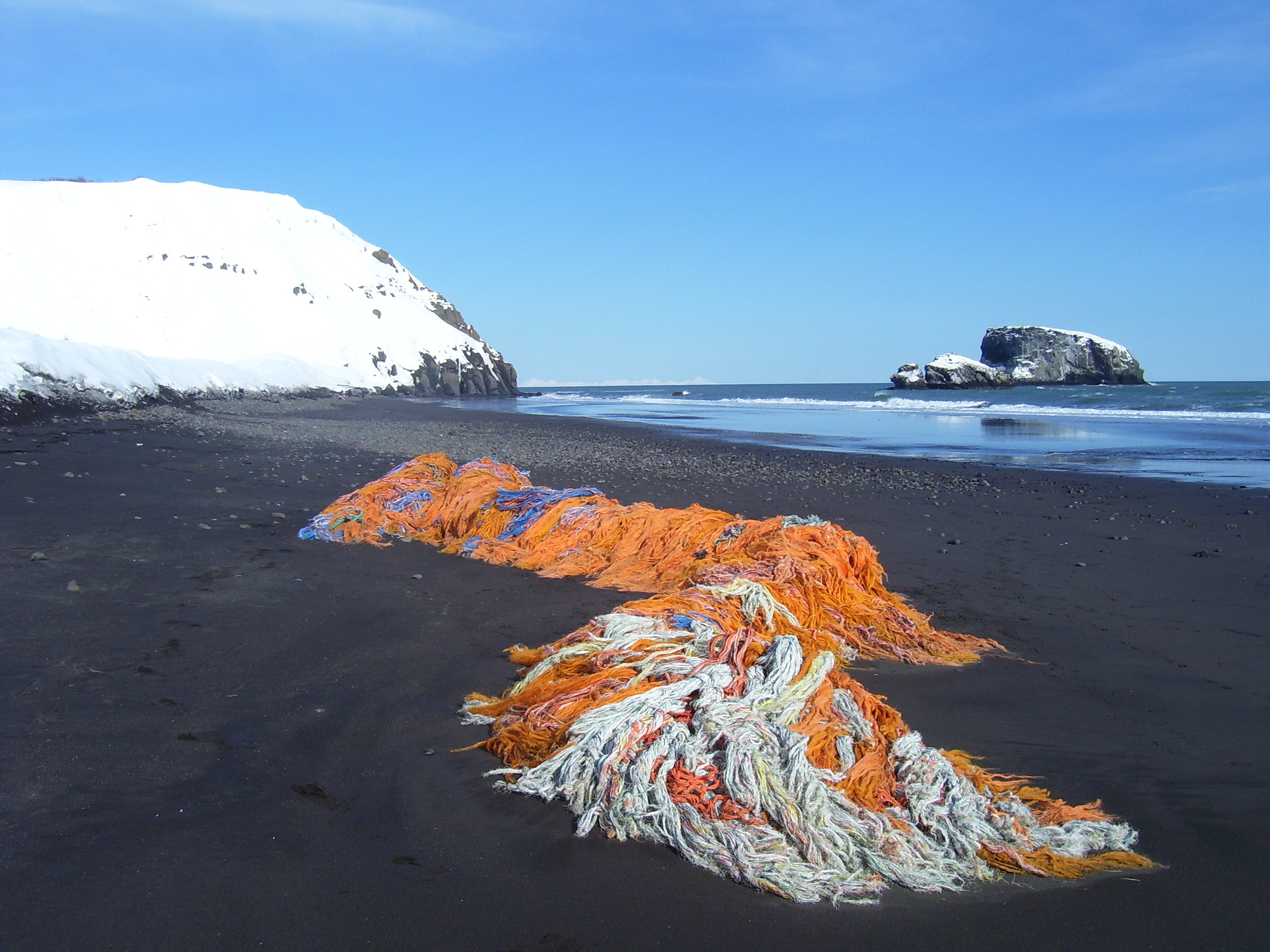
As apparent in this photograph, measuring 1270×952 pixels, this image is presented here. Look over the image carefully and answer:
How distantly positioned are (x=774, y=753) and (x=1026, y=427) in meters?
21.1

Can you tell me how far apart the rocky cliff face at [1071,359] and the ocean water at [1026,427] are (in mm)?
21544

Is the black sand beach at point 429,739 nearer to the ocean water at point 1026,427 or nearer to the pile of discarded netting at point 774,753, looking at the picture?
the pile of discarded netting at point 774,753

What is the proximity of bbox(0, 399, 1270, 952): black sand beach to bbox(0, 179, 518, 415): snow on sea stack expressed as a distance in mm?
15271

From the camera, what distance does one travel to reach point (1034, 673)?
354 cm

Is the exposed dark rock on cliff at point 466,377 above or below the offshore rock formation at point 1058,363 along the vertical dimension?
below

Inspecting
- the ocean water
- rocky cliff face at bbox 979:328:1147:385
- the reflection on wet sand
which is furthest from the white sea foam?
rocky cliff face at bbox 979:328:1147:385

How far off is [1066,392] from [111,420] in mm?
49782

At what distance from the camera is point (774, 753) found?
7.58 ft

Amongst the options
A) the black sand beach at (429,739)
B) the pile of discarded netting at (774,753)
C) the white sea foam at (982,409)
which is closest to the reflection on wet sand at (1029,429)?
the white sea foam at (982,409)

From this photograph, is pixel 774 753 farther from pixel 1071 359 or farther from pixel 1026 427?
pixel 1071 359

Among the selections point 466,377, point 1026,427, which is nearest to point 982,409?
point 1026,427

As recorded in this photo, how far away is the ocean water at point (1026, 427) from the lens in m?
12.6

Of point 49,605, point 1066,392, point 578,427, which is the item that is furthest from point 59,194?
point 1066,392

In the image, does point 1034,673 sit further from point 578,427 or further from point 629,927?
point 578,427
